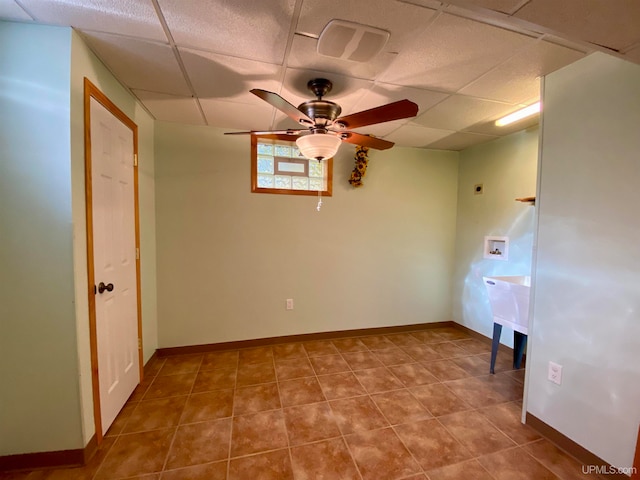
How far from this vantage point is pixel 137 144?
217 centimetres

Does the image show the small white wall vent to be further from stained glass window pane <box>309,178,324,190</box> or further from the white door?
stained glass window pane <box>309,178,324,190</box>

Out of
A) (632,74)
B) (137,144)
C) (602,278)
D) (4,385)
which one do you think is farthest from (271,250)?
(632,74)

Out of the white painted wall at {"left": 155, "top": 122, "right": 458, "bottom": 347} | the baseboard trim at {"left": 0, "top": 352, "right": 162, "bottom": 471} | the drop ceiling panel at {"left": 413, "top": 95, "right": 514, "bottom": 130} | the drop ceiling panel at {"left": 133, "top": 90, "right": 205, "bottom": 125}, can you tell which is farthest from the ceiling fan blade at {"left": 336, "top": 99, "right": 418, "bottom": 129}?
the baseboard trim at {"left": 0, "top": 352, "right": 162, "bottom": 471}

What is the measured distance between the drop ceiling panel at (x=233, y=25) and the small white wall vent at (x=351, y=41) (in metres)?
0.20

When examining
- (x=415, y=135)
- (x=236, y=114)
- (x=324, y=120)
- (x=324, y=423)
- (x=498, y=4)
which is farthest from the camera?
(x=415, y=135)

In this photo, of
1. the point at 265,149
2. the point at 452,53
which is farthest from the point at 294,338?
the point at 452,53

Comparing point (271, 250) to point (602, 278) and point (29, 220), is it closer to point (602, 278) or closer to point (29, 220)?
point (29, 220)

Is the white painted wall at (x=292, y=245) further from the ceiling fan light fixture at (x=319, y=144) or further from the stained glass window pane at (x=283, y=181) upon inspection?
the ceiling fan light fixture at (x=319, y=144)

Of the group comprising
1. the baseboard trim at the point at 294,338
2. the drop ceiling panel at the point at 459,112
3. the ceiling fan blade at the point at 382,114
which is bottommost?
the baseboard trim at the point at 294,338

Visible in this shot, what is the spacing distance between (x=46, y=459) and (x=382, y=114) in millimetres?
2633

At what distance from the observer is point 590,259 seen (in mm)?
1508

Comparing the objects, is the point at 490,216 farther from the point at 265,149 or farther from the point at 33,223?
the point at 33,223

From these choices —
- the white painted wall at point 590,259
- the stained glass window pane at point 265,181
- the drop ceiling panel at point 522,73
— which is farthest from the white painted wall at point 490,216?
the stained glass window pane at point 265,181

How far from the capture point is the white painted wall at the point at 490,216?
2.65 metres
